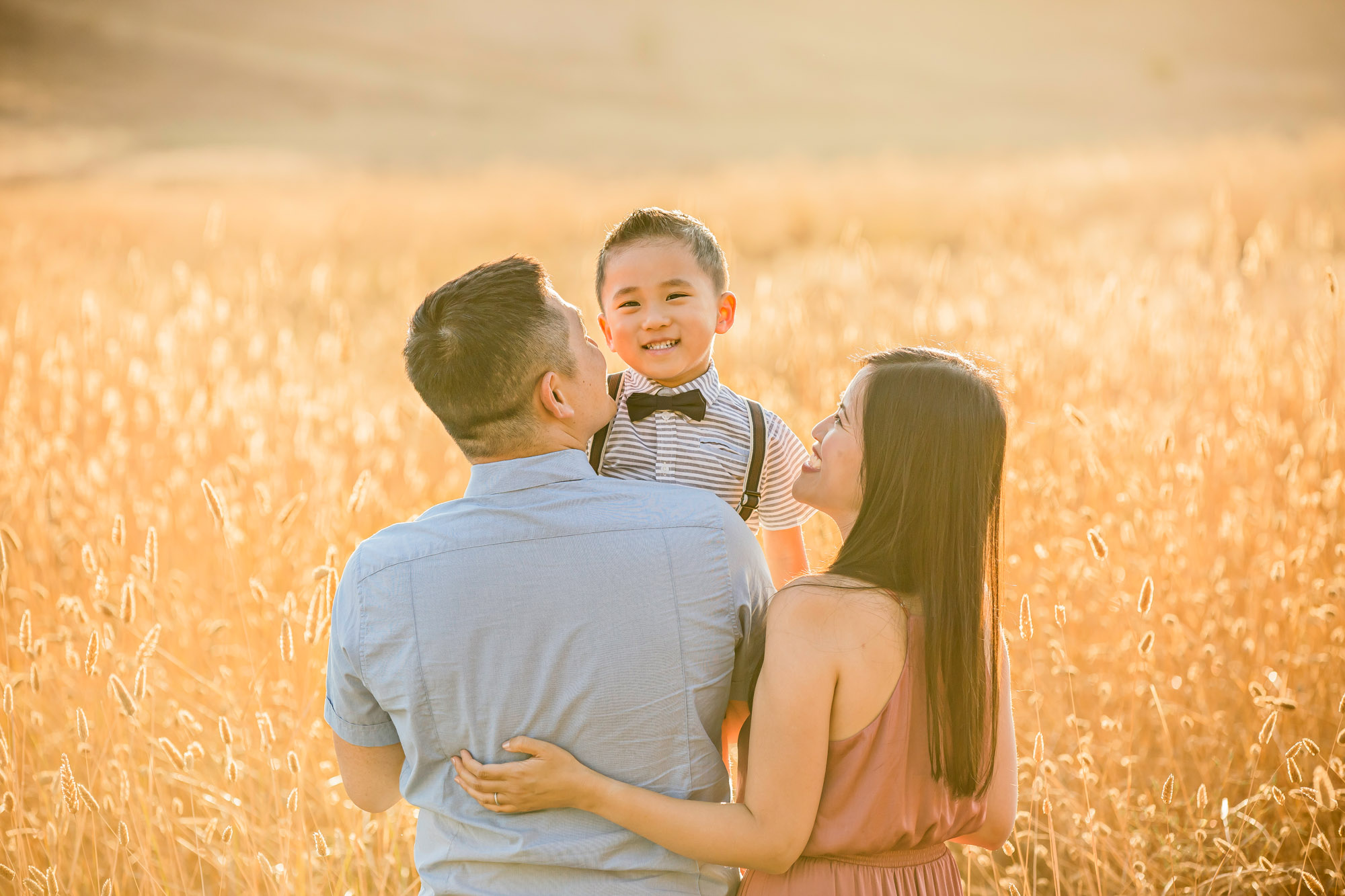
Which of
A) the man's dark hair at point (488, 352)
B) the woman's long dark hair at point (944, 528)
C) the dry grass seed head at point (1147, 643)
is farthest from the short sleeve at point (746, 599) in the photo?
the dry grass seed head at point (1147, 643)

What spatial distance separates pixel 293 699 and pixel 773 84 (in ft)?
112

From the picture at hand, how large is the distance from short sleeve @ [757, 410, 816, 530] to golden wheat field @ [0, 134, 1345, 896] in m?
0.62

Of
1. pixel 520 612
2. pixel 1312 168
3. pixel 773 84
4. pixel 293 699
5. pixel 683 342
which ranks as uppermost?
pixel 773 84

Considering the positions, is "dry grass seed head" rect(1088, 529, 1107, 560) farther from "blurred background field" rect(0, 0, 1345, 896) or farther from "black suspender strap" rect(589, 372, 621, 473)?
"black suspender strap" rect(589, 372, 621, 473)

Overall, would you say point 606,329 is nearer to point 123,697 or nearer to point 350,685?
point 350,685

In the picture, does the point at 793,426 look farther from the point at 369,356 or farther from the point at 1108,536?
the point at 369,356

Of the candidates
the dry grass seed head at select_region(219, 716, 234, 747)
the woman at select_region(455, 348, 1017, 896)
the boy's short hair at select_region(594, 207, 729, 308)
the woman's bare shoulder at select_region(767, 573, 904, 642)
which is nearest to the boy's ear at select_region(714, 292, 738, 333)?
the boy's short hair at select_region(594, 207, 729, 308)

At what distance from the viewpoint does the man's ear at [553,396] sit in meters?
1.62

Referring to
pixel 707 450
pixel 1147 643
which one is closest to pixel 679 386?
pixel 707 450

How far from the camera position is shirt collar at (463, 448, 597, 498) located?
1575 millimetres

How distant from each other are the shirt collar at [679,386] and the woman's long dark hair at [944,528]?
1.75 feet

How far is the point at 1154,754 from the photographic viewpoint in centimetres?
301

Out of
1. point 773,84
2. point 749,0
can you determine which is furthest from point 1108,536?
point 749,0

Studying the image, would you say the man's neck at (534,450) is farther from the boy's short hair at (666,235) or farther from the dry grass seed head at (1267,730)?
the dry grass seed head at (1267,730)
